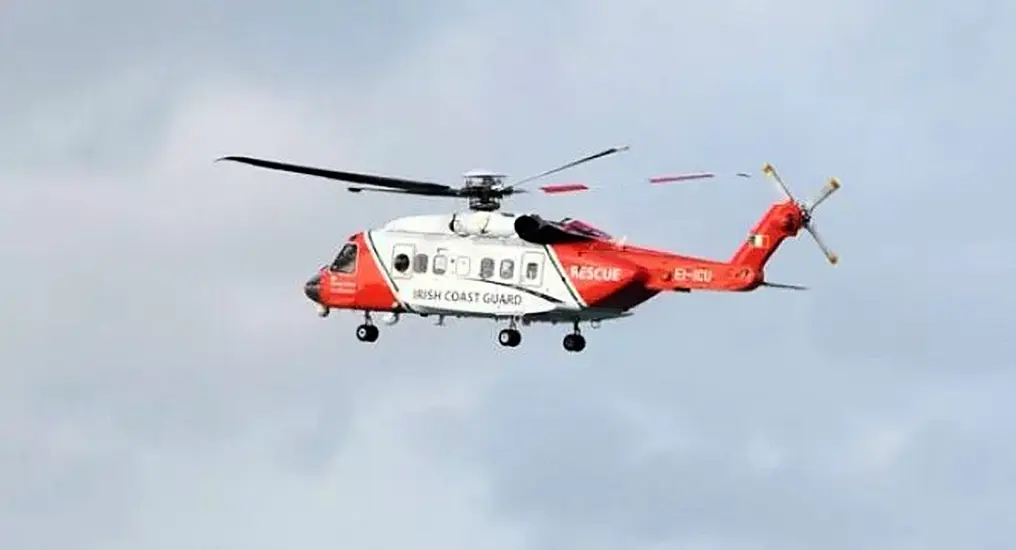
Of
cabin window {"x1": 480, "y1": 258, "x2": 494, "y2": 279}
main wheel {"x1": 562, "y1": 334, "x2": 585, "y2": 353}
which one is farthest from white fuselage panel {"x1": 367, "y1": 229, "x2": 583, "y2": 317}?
main wheel {"x1": 562, "y1": 334, "x2": 585, "y2": 353}

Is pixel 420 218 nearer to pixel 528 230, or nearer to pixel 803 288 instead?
pixel 528 230

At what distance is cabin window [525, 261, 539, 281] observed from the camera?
124 meters

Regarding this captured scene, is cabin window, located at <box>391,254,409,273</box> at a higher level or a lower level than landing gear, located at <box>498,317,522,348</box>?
higher

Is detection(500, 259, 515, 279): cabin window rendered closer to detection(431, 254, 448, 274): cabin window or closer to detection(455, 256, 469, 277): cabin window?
detection(455, 256, 469, 277): cabin window

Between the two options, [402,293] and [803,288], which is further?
[402,293]

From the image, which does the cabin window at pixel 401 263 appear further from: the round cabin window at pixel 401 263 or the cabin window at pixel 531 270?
the cabin window at pixel 531 270

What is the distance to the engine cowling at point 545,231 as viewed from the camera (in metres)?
123

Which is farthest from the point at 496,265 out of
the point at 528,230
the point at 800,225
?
the point at 800,225

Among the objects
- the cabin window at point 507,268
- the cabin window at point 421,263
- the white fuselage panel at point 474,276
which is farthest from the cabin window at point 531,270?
the cabin window at point 421,263

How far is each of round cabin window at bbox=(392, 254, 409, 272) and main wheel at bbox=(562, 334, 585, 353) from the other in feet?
19.1

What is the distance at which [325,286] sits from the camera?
129 metres

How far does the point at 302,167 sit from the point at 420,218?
7.78m

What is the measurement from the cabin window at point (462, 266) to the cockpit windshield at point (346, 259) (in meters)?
4.75

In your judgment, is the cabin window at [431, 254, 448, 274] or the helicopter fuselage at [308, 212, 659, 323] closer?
the helicopter fuselage at [308, 212, 659, 323]
